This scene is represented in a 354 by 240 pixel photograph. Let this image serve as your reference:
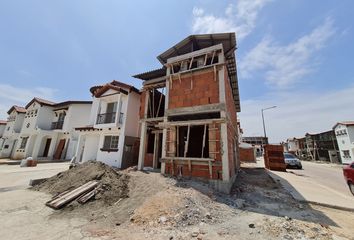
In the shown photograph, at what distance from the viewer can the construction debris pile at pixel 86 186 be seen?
6.83 metres

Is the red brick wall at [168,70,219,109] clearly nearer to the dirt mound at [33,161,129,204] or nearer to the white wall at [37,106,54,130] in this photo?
the dirt mound at [33,161,129,204]

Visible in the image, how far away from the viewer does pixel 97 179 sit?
8250 millimetres

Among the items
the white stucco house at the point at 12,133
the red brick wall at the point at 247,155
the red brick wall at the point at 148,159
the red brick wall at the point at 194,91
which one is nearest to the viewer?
the red brick wall at the point at 194,91

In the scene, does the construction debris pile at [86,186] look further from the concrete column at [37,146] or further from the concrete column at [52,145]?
the concrete column at [37,146]

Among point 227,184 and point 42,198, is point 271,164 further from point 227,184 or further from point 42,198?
point 42,198

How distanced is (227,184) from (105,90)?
14.7 meters

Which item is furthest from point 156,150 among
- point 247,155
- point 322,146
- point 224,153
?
point 322,146

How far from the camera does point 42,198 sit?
7383 mm

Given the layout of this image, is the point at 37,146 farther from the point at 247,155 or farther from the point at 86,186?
the point at 247,155

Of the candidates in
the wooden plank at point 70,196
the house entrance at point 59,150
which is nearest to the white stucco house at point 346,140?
the wooden plank at point 70,196

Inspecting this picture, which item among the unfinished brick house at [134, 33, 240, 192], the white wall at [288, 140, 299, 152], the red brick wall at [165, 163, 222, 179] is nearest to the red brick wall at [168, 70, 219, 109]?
the unfinished brick house at [134, 33, 240, 192]

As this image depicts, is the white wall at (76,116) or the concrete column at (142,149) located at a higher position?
the white wall at (76,116)

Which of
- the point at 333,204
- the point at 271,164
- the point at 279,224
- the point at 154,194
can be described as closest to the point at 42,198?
the point at 154,194

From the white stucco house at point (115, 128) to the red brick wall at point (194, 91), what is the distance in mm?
6422
